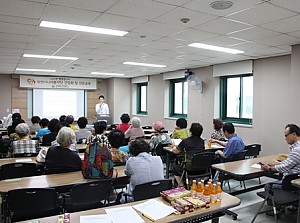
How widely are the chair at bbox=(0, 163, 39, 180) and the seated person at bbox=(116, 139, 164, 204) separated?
4.05 ft

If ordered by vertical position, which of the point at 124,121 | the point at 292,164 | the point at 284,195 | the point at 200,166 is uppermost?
the point at 124,121

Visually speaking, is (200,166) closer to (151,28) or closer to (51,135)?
(151,28)

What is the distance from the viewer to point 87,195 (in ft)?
8.09

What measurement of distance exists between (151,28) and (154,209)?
9.32 feet

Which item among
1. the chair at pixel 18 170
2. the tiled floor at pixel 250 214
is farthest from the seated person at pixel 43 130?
the tiled floor at pixel 250 214

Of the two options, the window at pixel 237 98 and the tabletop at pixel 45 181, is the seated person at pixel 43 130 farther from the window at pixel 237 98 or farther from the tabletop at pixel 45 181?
the window at pixel 237 98

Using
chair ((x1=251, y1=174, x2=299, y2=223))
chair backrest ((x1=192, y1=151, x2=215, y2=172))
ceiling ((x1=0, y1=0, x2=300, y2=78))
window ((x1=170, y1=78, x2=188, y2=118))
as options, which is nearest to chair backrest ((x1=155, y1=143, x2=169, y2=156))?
chair backrest ((x1=192, y1=151, x2=215, y2=172))

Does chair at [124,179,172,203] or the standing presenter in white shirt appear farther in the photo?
the standing presenter in white shirt

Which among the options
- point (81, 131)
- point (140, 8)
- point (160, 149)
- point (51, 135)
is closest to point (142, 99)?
point (81, 131)

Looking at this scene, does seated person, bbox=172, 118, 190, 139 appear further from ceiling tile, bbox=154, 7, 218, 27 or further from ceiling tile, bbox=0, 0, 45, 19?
ceiling tile, bbox=0, 0, 45, 19

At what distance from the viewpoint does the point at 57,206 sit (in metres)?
2.37

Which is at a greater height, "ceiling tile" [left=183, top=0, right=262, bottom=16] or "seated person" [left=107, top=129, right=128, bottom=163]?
"ceiling tile" [left=183, top=0, right=262, bottom=16]

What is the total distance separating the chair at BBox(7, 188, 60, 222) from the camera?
221 centimetres

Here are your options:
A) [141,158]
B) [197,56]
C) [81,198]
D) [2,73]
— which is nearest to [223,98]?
[197,56]
